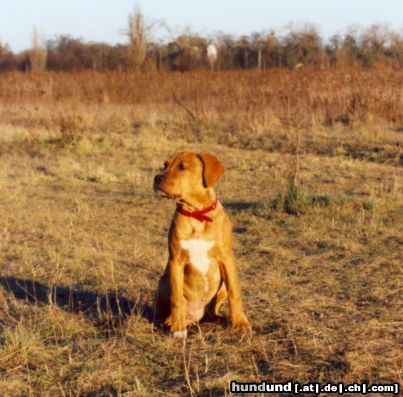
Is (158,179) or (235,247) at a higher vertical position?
(158,179)

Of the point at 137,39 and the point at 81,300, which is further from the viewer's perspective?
the point at 137,39

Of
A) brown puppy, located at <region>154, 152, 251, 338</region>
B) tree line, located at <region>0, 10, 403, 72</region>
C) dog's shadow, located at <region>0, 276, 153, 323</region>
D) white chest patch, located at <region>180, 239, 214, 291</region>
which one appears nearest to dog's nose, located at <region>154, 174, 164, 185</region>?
brown puppy, located at <region>154, 152, 251, 338</region>

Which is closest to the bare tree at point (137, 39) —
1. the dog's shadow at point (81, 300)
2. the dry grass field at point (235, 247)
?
the dry grass field at point (235, 247)

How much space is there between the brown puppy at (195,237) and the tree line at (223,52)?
22656 mm

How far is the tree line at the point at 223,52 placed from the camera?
29.3 meters

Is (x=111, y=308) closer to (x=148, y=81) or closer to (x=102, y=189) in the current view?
(x=102, y=189)

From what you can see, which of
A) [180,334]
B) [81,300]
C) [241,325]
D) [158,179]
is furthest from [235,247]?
[158,179]

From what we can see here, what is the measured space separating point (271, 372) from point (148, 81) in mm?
15420

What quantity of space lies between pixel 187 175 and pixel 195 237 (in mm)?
346

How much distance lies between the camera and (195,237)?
3.43 m

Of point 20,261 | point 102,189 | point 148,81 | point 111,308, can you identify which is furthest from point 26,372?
point 148,81

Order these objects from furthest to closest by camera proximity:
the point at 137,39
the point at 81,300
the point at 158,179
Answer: the point at 137,39, the point at 81,300, the point at 158,179

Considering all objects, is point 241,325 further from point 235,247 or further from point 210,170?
point 235,247

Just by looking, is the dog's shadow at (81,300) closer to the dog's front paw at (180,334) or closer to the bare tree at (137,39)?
the dog's front paw at (180,334)
